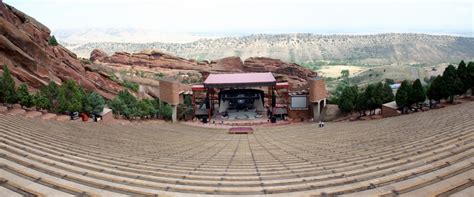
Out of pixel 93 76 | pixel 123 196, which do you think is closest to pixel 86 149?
pixel 123 196

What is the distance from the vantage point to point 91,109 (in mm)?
31891

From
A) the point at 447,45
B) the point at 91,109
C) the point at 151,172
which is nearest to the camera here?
the point at 151,172

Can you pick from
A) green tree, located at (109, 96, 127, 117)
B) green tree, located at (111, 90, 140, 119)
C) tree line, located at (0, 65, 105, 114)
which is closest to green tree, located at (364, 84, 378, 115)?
green tree, located at (111, 90, 140, 119)

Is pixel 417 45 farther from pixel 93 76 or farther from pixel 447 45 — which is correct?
pixel 93 76

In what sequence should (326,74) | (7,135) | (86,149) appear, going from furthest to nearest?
(326,74) < (86,149) < (7,135)

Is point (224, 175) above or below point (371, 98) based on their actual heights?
above

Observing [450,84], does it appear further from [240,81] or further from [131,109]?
[131,109]

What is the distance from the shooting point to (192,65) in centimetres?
8125

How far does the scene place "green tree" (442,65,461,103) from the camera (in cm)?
3231

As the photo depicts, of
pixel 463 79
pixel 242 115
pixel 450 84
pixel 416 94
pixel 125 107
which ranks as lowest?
pixel 242 115

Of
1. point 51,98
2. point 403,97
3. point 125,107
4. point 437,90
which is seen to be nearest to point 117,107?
point 125,107

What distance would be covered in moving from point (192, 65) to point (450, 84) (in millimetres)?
57388

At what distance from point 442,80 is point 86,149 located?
1265 inches

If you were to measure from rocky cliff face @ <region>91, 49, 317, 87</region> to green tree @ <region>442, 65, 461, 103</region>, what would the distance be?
4327 centimetres
